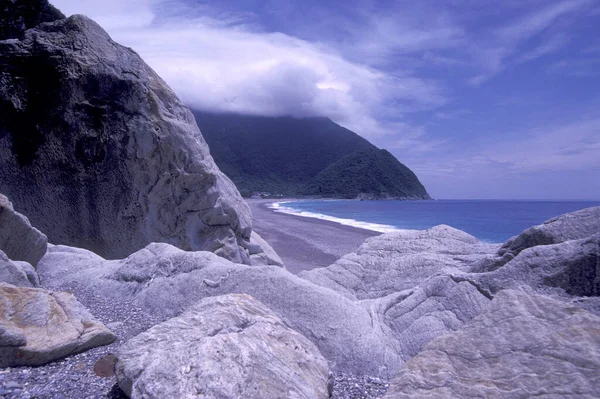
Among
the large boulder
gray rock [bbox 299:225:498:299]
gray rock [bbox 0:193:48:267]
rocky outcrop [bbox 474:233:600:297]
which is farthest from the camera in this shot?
the large boulder

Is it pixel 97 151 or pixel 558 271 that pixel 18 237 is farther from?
pixel 558 271

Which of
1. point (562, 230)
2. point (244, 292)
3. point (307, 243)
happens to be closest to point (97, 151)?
point (244, 292)

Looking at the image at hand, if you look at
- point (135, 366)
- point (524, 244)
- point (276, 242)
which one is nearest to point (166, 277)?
point (135, 366)

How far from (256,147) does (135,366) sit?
358 feet

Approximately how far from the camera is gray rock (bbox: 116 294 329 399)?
8.85ft

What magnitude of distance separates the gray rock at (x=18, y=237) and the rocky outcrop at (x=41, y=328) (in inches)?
70.1

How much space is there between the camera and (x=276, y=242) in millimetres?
20391

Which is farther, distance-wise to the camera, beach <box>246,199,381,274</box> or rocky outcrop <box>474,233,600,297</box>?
beach <box>246,199,381,274</box>

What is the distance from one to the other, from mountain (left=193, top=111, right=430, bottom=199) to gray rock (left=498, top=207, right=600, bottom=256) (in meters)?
88.6

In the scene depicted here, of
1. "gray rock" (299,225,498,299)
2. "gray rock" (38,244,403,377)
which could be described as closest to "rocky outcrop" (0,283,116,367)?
"gray rock" (38,244,403,377)

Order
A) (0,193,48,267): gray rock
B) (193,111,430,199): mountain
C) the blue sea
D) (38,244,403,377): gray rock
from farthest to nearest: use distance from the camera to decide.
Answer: (193,111,430,199): mountain, the blue sea, (0,193,48,267): gray rock, (38,244,403,377): gray rock

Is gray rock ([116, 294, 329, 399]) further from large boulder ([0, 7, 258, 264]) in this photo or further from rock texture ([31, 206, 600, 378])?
large boulder ([0, 7, 258, 264])

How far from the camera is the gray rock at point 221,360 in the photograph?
2.70 meters

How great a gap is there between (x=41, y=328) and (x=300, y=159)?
113386 mm
